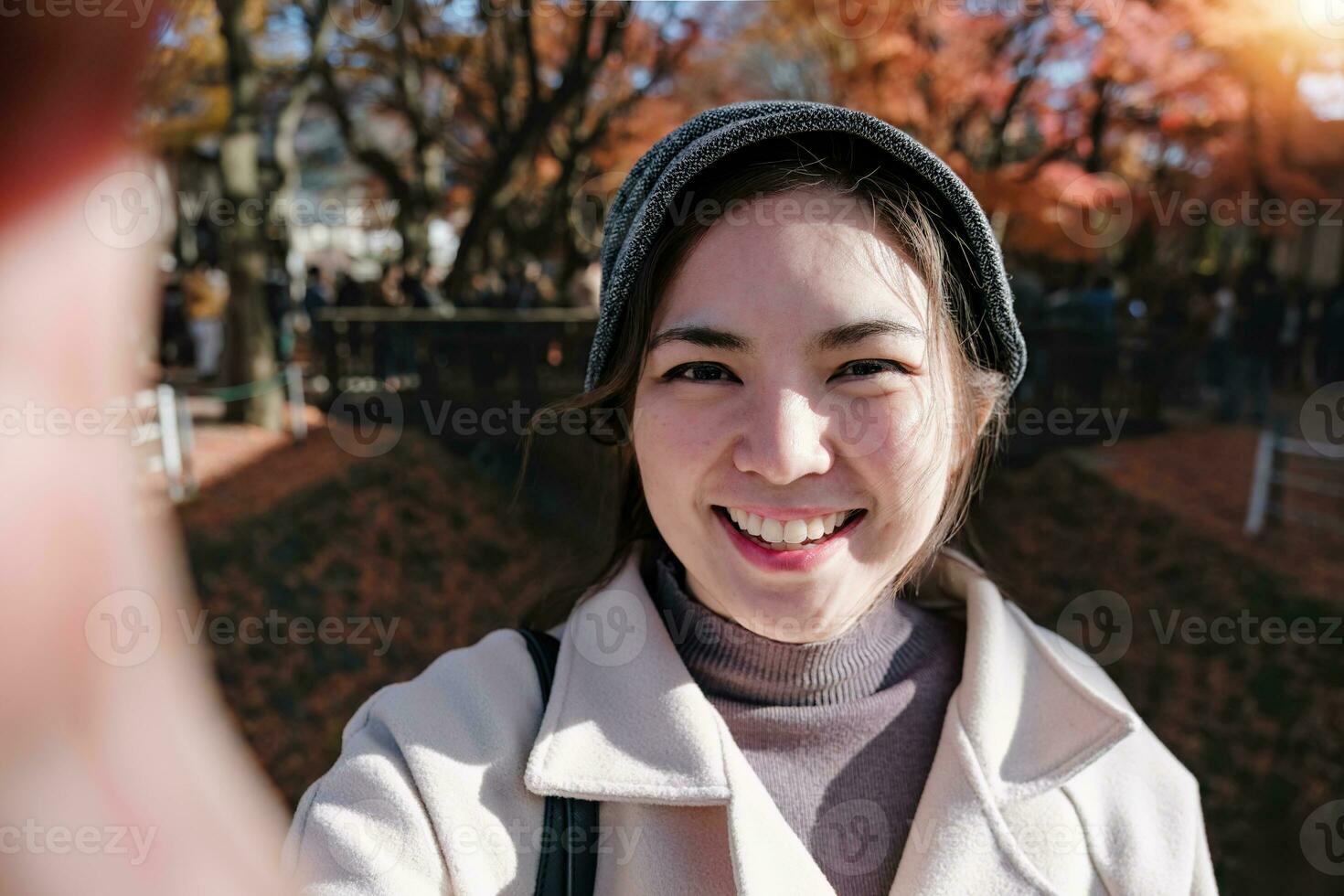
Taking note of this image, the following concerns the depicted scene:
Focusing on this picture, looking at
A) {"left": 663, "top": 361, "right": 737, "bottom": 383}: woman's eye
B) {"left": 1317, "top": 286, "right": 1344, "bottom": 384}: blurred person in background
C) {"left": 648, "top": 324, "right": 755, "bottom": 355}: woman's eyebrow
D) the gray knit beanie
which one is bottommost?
{"left": 1317, "top": 286, "right": 1344, "bottom": 384}: blurred person in background

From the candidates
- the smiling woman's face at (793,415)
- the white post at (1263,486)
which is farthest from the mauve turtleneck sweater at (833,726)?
the white post at (1263,486)

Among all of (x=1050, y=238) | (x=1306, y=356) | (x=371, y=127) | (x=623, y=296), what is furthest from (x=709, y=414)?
(x=371, y=127)

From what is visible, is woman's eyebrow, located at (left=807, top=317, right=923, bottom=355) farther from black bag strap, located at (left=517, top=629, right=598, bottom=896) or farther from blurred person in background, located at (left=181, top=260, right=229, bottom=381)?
blurred person in background, located at (left=181, top=260, right=229, bottom=381)

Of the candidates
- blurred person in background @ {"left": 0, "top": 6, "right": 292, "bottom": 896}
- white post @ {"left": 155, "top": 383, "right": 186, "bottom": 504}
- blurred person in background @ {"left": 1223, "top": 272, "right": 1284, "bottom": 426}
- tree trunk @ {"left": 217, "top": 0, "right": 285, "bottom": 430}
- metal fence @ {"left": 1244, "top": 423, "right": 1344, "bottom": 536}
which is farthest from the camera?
blurred person in background @ {"left": 1223, "top": 272, "right": 1284, "bottom": 426}

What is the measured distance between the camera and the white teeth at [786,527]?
56.5 inches

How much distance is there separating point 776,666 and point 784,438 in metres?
0.48

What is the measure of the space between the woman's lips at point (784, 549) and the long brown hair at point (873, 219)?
0.28 metres

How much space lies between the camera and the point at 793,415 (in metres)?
1.36

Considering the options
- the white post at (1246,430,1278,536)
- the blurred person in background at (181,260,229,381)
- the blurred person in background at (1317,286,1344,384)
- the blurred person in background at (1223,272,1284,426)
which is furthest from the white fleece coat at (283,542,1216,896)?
the blurred person in background at (181,260,229,381)

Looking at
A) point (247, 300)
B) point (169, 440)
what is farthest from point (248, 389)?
point (169, 440)

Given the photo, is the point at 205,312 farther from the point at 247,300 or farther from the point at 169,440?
the point at 169,440

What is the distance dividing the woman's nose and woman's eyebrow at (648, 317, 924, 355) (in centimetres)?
8

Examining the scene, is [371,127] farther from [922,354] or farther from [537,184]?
[922,354]

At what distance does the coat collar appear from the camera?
1.43m
